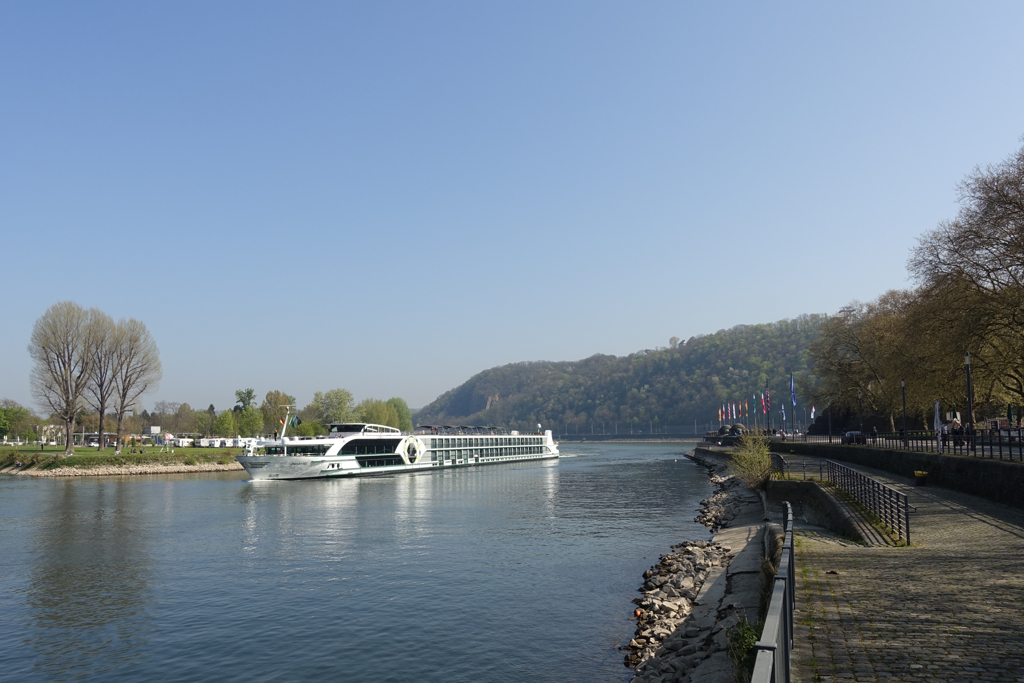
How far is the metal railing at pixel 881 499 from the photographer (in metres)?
16.7

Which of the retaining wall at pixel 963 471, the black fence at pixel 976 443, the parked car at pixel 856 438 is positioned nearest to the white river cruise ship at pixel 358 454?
the parked car at pixel 856 438

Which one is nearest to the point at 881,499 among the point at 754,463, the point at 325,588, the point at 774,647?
the point at 774,647

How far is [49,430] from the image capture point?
460 feet

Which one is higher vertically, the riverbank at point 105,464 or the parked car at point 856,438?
the parked car at point 856,438

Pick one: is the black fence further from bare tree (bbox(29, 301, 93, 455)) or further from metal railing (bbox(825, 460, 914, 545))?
bare tree (bbox(29, 301, 93, 455))

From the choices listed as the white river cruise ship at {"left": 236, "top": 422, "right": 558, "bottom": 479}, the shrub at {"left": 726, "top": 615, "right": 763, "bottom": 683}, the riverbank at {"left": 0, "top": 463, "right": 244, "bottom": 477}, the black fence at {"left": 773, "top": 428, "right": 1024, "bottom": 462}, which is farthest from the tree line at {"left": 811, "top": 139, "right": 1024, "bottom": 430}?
the riverbank at {"left": 0, "top": 463, "right": 244, "bottom": 477}

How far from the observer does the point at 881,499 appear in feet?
62.7

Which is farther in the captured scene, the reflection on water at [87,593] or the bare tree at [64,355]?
the bare tree at [64,355]

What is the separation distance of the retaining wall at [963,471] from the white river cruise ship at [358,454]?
50.9 m

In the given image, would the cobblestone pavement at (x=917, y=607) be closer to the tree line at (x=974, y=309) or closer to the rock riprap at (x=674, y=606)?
the rock riprap at (x=674, y=606)

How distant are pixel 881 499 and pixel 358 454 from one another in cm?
6304

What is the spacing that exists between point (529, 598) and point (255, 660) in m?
8.54

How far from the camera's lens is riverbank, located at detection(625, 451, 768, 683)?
44.7 feet

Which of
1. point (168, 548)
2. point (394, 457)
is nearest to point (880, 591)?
point (168, 548)
